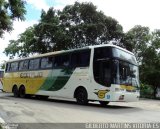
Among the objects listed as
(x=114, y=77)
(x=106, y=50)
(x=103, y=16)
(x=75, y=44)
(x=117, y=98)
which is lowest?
(x=117, y=98)

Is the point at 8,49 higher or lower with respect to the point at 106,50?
higher

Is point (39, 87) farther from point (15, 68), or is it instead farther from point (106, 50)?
point (106, 50)

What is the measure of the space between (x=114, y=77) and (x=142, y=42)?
33.6m

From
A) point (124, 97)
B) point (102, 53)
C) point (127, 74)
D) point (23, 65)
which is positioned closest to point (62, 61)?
point (102, 53)

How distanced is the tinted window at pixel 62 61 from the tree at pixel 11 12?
372 inches

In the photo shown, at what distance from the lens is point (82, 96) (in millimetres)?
19250

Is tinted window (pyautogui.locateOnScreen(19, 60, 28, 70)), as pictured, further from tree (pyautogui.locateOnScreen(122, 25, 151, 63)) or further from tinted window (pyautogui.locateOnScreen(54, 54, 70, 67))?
tree (pyautogui.locateOnScreen(122, 25, 151, 63))

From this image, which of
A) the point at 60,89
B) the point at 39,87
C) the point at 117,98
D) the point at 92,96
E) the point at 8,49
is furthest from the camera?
the point at 8,49

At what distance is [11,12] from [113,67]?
7.66 m

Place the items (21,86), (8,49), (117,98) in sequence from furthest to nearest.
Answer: (8,49) < (21,86) < (117,98)

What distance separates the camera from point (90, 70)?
18391mm

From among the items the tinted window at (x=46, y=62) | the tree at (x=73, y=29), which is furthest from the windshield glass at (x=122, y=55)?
the tree at (x=73, y=29)

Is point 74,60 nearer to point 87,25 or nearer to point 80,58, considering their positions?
point 80,58

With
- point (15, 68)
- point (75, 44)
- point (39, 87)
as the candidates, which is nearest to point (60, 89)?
point (39, 87)
